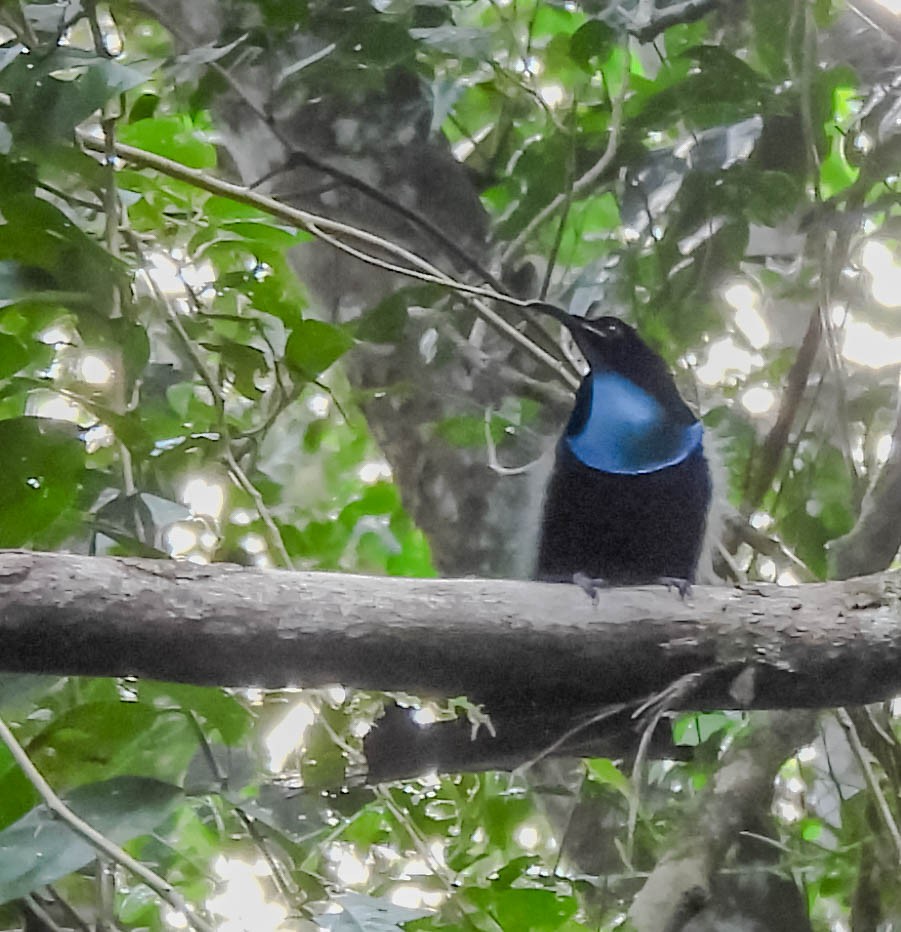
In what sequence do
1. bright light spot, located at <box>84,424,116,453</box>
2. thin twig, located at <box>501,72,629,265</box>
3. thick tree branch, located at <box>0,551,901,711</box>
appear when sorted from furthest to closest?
thin twig, located at <box>501,72,629,265</box> < bright light spot, located at <box>84,424,116,453</box> < thick tree branch, located at <box>0,551,901,711</box>

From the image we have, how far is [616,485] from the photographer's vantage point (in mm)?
864

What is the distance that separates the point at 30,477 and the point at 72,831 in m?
0.19

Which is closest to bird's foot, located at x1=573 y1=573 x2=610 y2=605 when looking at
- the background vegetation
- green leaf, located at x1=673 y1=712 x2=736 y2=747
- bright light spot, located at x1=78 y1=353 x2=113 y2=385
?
the background vegetation

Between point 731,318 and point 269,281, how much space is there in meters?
0.45

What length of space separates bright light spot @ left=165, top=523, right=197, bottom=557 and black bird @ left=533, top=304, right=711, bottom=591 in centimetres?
25

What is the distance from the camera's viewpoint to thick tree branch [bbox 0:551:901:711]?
0.52 meters

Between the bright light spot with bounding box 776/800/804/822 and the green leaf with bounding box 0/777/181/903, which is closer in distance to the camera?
the green leaf with bounding box 0/777/181/903

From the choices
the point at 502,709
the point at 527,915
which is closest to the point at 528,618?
the point at 502,709

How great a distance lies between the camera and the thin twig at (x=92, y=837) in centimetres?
54

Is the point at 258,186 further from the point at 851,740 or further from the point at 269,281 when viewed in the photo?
the point at 851,740

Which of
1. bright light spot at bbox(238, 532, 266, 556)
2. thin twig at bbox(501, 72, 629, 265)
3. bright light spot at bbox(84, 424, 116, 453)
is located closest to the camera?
bright light spot at bbox(84, 424, 116, 453)

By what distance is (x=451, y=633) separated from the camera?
1.82ft

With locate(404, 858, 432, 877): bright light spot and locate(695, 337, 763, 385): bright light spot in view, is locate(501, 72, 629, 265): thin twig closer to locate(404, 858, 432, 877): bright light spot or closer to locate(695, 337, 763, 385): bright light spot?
locate(695, 337, 763, 385): bright light spot

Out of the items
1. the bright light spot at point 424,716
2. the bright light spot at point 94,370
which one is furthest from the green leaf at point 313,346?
the bright light spot at point 424,716
